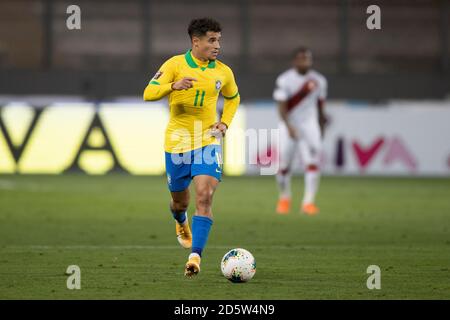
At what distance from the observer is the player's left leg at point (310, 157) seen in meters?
15.8

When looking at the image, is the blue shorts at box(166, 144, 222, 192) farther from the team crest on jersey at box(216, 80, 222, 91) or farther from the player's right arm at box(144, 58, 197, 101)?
the player's right arm at box(144, 58, 197, 101)

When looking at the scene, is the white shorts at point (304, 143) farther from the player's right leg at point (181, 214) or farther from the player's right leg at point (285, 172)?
the player's right leg at point (181, 214)

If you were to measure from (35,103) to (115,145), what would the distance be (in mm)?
2144

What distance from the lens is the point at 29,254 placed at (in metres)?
10.7

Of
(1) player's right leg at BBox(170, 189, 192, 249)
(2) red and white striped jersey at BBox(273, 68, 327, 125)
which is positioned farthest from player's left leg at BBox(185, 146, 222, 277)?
(2) red and white striped jersey at BBox(273, 68, 327, 125)

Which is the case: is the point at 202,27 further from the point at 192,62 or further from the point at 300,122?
the point at 300,122

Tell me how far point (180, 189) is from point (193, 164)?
2.33 ft

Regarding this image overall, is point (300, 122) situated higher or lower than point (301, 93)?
lower

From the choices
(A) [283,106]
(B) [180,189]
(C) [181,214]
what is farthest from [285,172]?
(B) [180,189]

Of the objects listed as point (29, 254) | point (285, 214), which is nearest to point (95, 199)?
point (285, 214)

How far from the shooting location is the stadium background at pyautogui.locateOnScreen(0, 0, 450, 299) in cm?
970

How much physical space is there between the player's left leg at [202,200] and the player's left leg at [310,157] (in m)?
6.17

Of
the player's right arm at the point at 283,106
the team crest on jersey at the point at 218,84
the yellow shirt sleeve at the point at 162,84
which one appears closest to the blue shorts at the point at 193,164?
the team crest on jersey at the point at 218,84

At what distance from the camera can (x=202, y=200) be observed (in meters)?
9.42
